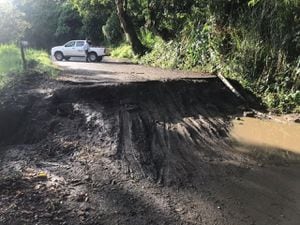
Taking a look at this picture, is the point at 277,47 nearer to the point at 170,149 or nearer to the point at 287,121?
the point at 287,121

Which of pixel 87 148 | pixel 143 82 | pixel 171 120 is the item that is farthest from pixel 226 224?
pixel 143 82

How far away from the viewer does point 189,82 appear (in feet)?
43.9

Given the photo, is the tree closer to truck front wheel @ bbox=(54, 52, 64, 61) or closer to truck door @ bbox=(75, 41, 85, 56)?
truck door @ bbox=(75, 41, 85, 56)

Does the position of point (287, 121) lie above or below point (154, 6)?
below

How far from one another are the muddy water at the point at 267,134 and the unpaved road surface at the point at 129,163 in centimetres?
38

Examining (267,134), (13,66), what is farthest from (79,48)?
(267,134)

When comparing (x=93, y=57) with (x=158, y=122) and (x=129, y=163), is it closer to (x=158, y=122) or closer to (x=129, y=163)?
(x=158, y=122)

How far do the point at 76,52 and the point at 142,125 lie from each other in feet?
59.2

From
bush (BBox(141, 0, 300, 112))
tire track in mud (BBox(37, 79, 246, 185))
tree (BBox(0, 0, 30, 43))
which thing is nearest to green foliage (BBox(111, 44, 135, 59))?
bush (BBox(141, 0, 300, 112))

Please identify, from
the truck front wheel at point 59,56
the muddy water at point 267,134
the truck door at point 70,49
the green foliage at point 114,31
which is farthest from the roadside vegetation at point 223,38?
the truck front wheel at point 59,56

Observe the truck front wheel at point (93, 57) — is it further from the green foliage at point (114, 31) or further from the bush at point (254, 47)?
the bush at point (254, 47)

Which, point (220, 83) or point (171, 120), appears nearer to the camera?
point (171, 120)

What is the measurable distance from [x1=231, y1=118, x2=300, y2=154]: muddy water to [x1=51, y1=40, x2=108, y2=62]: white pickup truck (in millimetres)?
16214

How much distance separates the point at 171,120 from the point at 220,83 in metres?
3.87
